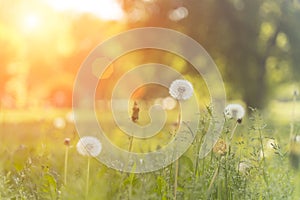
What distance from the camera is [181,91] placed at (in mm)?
2586

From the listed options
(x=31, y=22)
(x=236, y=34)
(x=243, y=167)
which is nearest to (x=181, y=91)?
(x=243, y=167)

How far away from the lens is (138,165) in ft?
9.66

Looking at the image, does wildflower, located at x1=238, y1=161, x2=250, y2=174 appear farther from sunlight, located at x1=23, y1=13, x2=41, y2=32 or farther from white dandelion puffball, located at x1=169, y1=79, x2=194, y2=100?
sunlight, located at x1=23, y1=13, x2=41, y2=32

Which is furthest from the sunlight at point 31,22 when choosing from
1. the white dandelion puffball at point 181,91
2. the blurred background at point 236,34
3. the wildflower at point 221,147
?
the wildflower at point 221,147

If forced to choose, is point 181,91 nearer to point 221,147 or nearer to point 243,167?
point 221,147

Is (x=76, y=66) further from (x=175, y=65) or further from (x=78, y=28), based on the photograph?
(x=175, y=65)

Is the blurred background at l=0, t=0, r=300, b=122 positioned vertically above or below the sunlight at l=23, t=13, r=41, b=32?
below

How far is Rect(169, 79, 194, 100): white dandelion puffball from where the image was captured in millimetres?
2541

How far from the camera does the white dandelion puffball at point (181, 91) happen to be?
2.54 m

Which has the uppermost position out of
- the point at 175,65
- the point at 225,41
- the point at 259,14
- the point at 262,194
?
the point at 259,14

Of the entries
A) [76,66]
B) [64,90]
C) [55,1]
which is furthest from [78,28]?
[64,90]

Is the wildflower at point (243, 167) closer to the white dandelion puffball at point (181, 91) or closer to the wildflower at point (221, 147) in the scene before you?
the wildflower at point (221, 147)

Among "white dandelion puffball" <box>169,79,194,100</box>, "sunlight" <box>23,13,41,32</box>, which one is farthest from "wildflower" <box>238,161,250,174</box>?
"sunlight" <box>23,13,41,32</box>

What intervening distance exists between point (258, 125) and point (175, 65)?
28.9 feet
